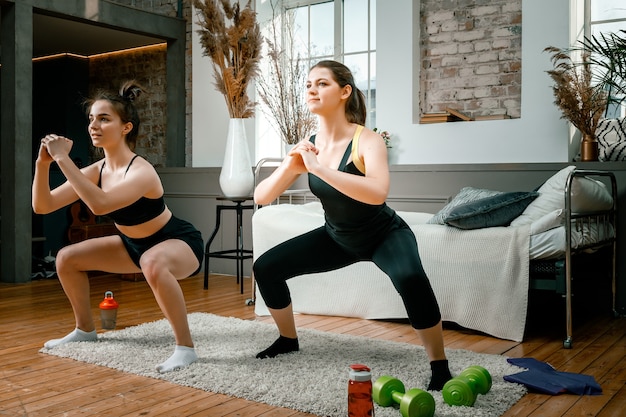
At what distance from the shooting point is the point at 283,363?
276cm

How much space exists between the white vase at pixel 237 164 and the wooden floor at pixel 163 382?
76 cm

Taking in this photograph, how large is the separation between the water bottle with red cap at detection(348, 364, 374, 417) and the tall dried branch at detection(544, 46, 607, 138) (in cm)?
268

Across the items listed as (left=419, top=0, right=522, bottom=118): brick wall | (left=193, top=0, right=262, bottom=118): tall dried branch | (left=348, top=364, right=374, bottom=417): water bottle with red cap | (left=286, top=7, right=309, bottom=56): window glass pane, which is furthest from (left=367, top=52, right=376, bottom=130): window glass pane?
(left=348, top=364, right=374, bottom=417): water bottle with red cap

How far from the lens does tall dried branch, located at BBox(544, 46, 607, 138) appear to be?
3918 mm

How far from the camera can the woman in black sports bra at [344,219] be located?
2391 mm

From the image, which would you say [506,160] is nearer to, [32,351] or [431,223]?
[431,223]

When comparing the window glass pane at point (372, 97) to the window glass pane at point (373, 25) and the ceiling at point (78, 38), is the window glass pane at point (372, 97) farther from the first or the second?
the ceiling at point (78, 38)

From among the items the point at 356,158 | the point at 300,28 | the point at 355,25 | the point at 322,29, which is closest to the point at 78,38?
the point at 300,28

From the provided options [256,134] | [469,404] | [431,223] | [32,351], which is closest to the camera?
[469,404]

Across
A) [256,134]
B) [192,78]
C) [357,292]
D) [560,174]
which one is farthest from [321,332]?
[192,78]

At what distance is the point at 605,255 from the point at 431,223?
1.12 m

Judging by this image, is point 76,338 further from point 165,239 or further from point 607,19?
point 607,19

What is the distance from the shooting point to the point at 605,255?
13.0 ft

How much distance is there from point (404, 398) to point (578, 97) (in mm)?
2690
